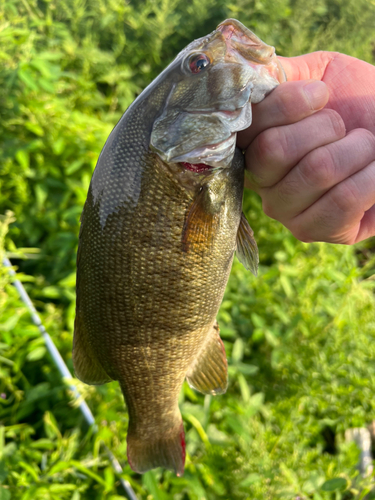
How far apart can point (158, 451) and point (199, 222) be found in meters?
0.90

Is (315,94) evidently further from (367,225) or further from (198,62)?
(367,225)

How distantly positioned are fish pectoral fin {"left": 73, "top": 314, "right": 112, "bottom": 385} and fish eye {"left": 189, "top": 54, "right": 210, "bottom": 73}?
84 cm

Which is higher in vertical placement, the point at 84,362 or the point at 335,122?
the point at 335,122

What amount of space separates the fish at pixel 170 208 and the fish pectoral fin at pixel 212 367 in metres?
0.16

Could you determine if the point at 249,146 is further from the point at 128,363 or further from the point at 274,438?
the point at 274,438

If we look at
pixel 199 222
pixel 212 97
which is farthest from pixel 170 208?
pixel 212 97

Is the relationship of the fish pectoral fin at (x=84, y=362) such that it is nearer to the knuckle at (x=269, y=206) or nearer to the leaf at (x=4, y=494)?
the leaf at (x=4, y=494)

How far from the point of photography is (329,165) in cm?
117

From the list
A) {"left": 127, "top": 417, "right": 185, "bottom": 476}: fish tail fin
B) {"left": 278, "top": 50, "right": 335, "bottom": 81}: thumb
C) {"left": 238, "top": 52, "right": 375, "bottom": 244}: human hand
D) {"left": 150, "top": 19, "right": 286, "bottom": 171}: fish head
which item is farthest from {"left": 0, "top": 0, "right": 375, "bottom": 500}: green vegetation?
{"left": 150, "top": 19, "right": 286, "bottom": 171}: fish head

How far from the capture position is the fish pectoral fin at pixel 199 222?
3.69 ft

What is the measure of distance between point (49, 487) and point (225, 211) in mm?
1323

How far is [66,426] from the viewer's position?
212cm

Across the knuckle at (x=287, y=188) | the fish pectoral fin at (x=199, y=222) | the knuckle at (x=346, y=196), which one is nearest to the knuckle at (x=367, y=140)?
the knuckle at (x=346, y=196)

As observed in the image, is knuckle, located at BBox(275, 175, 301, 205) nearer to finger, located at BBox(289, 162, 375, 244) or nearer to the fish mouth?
finger, located at BBox(289, 162, 375, 244)
